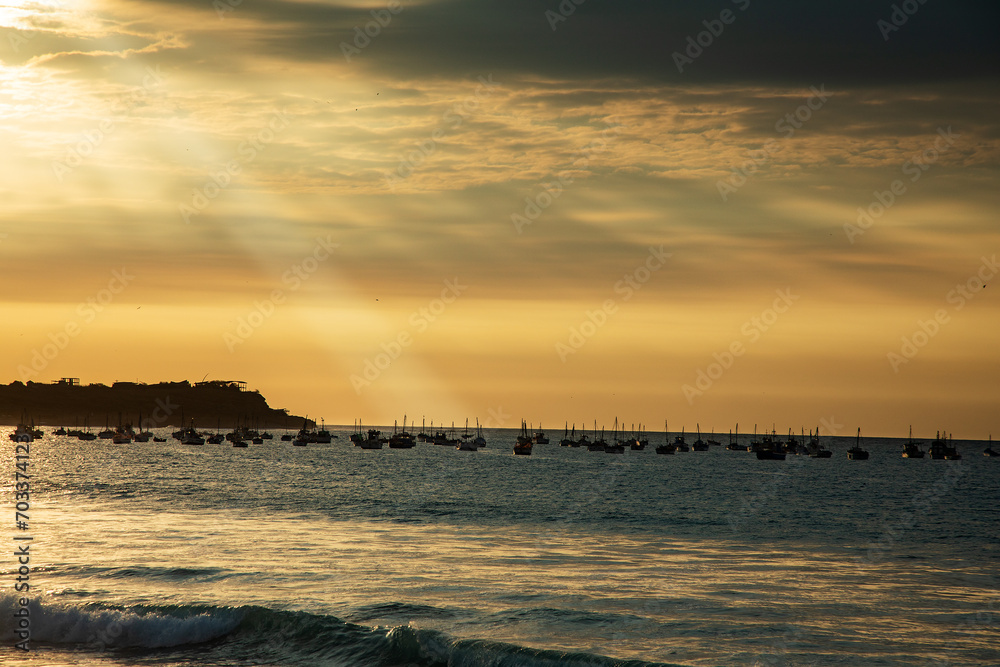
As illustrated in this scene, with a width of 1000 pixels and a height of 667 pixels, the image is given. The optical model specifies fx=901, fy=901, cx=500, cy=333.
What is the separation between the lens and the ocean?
90.8 ft

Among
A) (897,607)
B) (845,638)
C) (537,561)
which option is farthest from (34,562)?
(897,607)

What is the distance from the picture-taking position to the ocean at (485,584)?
2769 cm

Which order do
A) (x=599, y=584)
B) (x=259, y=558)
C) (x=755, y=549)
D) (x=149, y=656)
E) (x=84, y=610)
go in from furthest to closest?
(x=755, y=549) < (x=259, y=558) < (x=599, y=584) < (x=84, y=610) < (x=149, y=656)

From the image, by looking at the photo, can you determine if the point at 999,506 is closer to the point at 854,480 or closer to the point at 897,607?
the point at 854,480

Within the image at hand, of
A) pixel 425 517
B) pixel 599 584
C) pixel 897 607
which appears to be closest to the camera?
pixel 897 607

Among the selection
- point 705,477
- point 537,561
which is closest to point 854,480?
point 705,477

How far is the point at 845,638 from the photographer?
28.7m

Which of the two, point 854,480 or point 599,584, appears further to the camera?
point 854,480

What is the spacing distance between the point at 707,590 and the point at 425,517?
98.1ft

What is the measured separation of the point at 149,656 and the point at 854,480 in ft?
405

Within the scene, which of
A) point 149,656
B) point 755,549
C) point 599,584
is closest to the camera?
point 149,656

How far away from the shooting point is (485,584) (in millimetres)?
35750

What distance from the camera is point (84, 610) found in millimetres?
30609

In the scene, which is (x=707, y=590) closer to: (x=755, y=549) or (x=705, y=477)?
(x=755, y=549)
